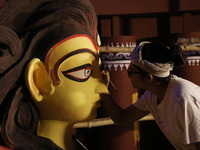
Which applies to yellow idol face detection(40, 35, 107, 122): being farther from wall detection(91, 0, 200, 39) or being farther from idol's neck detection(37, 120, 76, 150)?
wall detection(91, 0, 200, 39)

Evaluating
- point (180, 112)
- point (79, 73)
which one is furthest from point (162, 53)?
point (79, 73)

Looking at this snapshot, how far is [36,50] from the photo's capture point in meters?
0.94

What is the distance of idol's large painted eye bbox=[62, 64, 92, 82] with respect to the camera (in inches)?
38.1

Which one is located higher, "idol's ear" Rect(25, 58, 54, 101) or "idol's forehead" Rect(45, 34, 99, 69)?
"idol's forehead" Rect(45, 34, 99, 69)

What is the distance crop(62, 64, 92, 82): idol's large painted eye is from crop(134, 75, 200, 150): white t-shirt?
0.46 m

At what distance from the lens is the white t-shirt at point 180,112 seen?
1063 mm

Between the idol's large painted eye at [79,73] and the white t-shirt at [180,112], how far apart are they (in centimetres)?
46

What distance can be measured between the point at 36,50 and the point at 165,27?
1.82 meters

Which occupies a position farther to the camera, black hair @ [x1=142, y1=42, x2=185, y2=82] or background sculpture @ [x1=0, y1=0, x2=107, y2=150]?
black hair @ [x1=142, y1=42, x2=185, y2=82]

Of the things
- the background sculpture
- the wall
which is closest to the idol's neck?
the background sculpture

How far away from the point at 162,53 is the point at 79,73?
1.43 feet

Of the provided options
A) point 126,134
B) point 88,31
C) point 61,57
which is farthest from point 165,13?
point 61,57

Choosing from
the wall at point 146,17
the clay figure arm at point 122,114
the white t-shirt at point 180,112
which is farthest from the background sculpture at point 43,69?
the wall at point 146,17

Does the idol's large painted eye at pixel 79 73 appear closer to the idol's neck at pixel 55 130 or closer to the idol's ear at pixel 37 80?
the idol's ear at pixel 37 80
